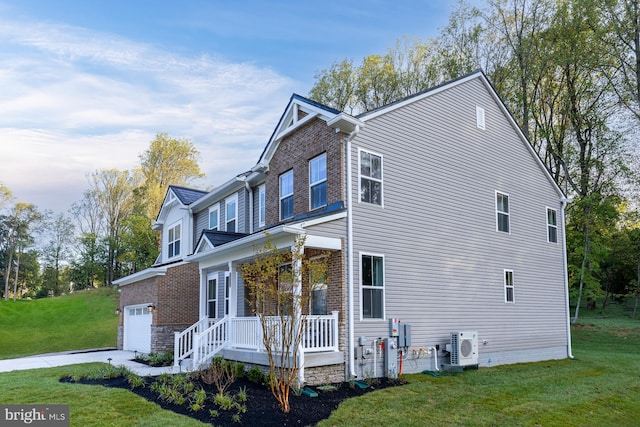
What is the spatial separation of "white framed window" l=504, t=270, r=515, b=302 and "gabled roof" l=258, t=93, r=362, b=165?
7522 mm

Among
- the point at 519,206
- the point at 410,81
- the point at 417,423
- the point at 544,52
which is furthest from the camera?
the point at 410,81

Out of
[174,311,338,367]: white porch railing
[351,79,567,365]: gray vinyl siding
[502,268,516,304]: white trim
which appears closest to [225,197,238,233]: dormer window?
[174,311,338,367]: white porch railing

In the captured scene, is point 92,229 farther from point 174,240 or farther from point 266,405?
point 266,405

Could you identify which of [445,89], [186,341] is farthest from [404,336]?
[445,89]

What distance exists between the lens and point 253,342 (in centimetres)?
1172

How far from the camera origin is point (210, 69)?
17.2 meters

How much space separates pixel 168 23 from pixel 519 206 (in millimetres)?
12578

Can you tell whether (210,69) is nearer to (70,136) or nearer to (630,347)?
(70,136)

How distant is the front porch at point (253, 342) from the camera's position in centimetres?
1043

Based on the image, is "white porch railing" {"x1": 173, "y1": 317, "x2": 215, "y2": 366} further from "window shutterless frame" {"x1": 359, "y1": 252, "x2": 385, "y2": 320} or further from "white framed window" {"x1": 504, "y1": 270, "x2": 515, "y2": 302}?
"white framed window" {"x1": 504, "y1": 270, "x2": 515, "y2": 302}

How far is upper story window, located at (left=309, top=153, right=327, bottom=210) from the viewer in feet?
41.4

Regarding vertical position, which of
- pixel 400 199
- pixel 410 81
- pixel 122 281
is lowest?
pixel 122 281

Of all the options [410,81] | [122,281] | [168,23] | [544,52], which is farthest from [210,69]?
[544,52]

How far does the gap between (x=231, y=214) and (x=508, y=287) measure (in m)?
9.88
